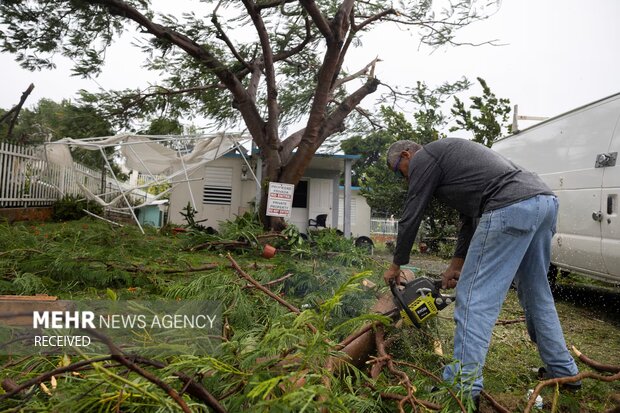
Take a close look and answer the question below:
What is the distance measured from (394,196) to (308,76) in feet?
19.4

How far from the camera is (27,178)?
10.4 metres

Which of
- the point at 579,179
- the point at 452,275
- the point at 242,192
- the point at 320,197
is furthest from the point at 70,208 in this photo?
the point at 579,179

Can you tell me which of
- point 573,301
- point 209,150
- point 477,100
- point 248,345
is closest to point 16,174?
point 209,150

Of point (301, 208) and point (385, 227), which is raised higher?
point (301, 208)

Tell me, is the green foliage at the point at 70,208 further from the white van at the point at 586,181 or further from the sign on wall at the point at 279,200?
the white van at the point at 586,181

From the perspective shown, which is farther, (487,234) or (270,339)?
(487,234)

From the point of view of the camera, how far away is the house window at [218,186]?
15.7 metres

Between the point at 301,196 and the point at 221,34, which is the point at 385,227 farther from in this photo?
the point at 221,34

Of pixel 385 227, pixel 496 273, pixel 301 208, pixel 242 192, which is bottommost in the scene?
pixel 385 227

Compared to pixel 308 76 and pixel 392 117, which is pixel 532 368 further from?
pixel 392 117

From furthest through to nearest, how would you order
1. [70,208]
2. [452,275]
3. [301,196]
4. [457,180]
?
[301,196], [70,208], [452,275], [457,180]

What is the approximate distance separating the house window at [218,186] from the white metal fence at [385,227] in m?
12.9

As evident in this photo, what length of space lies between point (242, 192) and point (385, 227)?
516 inches

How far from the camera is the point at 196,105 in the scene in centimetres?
1176
